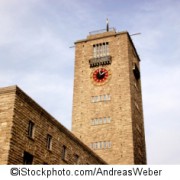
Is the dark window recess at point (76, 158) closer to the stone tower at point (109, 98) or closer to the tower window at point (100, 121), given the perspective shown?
the stone tower at point (109, 98)

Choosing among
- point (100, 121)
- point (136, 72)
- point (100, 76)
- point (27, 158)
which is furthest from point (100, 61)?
point (27, 158)

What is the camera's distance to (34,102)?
25703mm

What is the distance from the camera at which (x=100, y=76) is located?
55.2m

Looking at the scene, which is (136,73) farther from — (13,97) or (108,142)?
(13,97)

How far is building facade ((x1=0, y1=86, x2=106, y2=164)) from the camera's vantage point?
22.5 m

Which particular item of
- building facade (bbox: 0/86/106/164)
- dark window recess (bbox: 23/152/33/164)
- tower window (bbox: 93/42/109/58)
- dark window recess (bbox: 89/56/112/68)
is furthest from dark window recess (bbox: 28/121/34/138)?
tower window (bbox: 93/42/109/58)

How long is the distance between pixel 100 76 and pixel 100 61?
2.45m

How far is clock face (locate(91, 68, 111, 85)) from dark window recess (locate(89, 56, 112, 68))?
970 mm

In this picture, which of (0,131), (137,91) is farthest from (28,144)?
(137,91)

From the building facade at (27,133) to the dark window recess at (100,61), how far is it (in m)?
26.4

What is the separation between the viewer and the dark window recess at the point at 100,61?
181 ft

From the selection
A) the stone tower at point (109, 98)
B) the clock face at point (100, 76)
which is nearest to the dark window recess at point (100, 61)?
the stone tower at point (109, 98)

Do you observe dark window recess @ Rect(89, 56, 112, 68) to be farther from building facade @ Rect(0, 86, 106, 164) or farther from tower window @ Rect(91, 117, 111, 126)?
building facade @ Rect(0, 86, 106, 164)

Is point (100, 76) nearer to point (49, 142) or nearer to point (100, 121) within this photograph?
point (100, 121)
